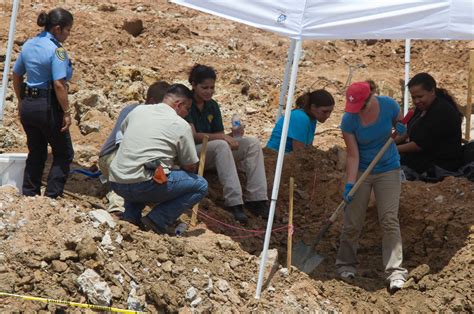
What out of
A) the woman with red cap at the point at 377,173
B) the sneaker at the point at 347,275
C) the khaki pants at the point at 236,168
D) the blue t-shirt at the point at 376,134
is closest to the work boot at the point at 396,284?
the woman with red cap at the point at 377,173

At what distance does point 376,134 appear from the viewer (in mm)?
6723

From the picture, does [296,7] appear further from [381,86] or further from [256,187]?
[381,86]

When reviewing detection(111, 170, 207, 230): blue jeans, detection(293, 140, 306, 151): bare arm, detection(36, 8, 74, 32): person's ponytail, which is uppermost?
detection(36, 8, 74, 32): person's ponytail

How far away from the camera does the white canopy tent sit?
6.01 metres

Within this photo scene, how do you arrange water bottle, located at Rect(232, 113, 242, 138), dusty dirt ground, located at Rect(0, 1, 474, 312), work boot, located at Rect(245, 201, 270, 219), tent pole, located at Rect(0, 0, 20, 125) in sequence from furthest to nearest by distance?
1. tent pole, located at Rect(0, 0, 20, 125)
2. water bottle, located at Rect(232, 113, 242, 138)
3. work boot, located at Rect(245, 201, 270, 219)
4. dusty dirt ground, located at Rect(0, 1, 474, 312)

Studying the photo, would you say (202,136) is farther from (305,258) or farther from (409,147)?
(409,147)

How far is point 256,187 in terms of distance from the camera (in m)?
7.46

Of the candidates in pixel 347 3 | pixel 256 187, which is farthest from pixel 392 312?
pixel 347 3

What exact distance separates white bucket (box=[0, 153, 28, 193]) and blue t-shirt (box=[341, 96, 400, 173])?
2.52 metres

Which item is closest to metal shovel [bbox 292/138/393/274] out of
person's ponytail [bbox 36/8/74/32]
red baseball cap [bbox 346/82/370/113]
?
red baseball cap [bbox 346/82/370/113]

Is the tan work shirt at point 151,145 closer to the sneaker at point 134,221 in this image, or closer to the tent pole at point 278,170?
the sneaker at point 134,221

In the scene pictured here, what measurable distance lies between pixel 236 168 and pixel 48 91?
6.00ft

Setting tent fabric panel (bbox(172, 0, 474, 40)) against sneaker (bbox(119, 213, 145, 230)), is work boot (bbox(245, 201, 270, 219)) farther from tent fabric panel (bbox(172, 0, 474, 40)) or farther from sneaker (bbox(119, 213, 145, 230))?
tent fabric panel (bbox(172, 0, 474, 40))

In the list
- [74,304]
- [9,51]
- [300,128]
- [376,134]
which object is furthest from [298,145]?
[74,304]
